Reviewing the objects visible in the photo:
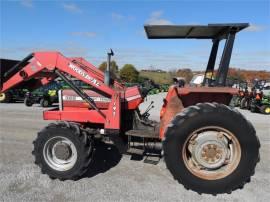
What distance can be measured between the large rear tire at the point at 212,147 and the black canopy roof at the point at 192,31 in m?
1.07

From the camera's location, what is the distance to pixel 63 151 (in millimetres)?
4453

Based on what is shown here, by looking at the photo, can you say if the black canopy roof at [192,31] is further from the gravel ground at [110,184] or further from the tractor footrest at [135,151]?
the gravel ground at [110,184]

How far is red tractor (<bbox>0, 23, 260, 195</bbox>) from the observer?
3.92 meters

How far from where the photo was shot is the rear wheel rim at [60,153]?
4453 millimetres

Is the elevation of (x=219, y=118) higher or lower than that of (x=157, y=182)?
higher

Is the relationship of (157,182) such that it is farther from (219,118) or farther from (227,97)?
(227,97)

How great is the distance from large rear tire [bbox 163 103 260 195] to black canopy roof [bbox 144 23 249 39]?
3.50 ft

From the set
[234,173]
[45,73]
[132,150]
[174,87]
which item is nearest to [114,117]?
[132,150]

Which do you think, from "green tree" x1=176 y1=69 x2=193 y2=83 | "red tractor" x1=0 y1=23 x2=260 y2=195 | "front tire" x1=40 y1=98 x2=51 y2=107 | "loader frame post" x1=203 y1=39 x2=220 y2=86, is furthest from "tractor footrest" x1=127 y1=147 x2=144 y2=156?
"front tire" x1=40 y1=98 x2=51 y2=107

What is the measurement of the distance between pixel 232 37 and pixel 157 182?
2242 millimetres

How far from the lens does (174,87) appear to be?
4.43 metres

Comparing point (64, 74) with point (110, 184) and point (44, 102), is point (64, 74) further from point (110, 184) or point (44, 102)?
→ point (44, 102)

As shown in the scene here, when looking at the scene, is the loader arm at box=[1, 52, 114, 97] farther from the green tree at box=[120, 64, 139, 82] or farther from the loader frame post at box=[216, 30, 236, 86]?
the loader frame post at box=[216, 30, 236, 86]

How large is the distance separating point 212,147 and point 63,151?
6.81 feet
